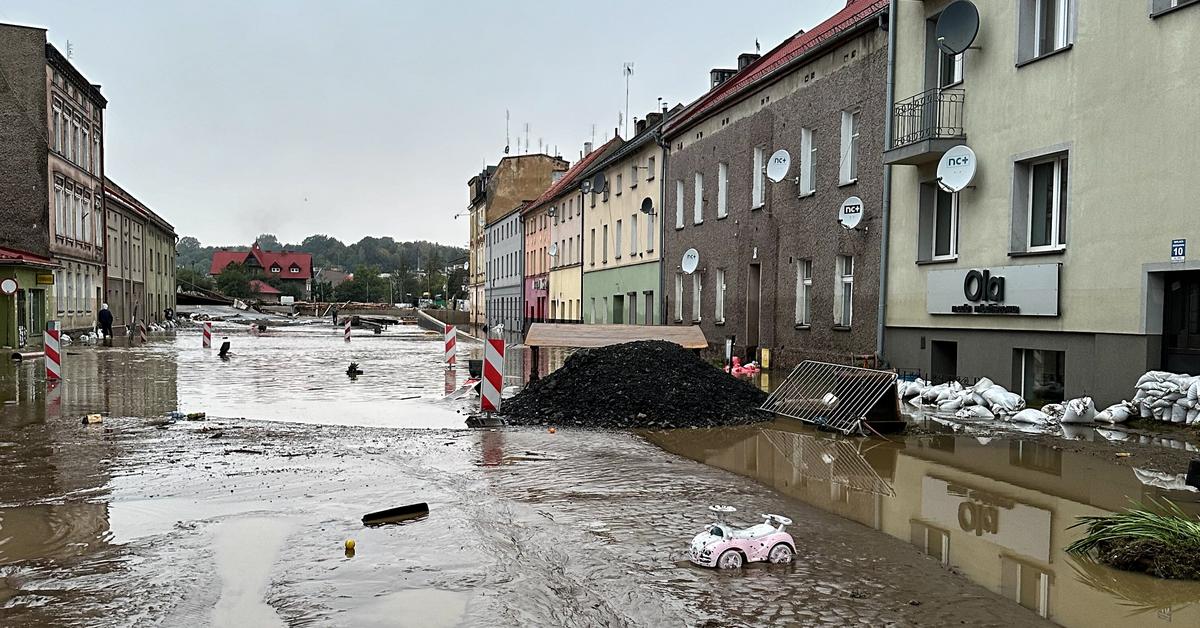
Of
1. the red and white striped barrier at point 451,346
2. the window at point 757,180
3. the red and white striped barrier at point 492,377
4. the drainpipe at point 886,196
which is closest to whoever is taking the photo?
the red and white striped barrier at point 492,377

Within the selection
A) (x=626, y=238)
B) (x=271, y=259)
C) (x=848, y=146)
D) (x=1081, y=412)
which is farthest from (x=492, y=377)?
(x=271, y=259)

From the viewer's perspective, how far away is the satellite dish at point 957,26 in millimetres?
16109

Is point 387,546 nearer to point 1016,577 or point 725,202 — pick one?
point 1016,577

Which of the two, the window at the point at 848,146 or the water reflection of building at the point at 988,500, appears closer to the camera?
the water reflection of building at the point at 988,500

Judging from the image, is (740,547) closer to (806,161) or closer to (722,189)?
(806,161)

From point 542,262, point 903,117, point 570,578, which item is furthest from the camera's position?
point 542,262

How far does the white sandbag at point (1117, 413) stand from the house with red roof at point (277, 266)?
150 metres

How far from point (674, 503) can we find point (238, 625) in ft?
13.2

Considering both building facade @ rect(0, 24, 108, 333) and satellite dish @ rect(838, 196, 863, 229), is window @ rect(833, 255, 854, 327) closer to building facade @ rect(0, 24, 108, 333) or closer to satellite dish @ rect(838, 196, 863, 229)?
satellite dish @ rect(838, 196, 863, 229)

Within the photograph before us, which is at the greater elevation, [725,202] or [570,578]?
[725,202]

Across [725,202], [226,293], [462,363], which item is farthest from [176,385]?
[226,293]

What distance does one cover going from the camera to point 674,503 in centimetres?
797

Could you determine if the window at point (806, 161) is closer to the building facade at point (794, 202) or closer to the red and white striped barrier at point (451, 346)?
the building facade at point (794, 202)

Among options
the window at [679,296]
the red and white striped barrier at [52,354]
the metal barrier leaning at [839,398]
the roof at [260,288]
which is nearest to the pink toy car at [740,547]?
the metal barrier leaning at [839,398]
